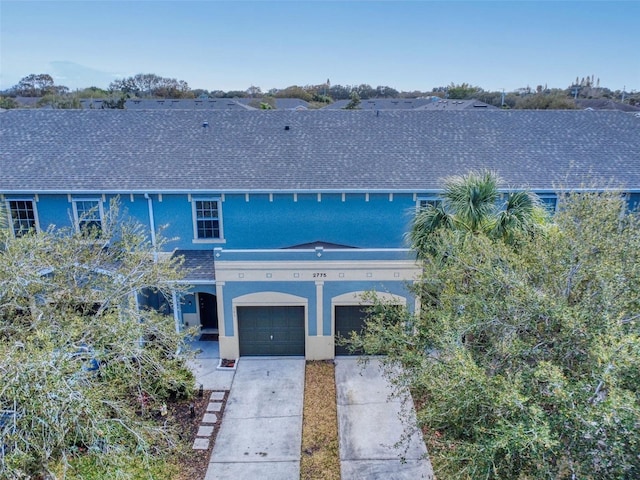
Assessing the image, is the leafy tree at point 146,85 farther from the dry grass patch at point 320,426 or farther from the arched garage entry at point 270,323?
the dry grass patch at point 320,426

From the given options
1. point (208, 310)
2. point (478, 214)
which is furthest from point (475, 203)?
point (208, 310)

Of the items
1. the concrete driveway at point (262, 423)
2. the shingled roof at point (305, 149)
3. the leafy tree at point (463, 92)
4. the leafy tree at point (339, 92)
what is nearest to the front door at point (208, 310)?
the concrete driveway at point (262, 423)

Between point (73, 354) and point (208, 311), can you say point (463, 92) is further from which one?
point (73, 354)

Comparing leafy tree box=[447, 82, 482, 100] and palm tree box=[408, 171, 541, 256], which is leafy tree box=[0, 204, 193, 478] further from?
leafy tree box=[447, 82, 482, 100]

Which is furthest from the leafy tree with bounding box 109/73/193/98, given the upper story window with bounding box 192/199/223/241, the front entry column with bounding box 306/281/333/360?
the front entry column with bounding box 306/281/333/360

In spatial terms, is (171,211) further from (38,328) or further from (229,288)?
(38,328)
